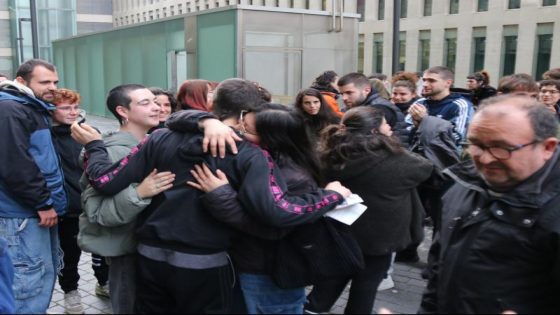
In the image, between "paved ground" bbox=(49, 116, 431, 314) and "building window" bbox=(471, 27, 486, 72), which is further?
"building window" bbox=(471, 27, 486, 72)

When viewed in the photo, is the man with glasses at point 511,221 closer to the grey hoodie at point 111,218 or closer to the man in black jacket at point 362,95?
the grey hoodie at point 111,218

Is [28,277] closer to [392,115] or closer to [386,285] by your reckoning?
[386,285]

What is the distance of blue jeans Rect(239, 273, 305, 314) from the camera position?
2705mm

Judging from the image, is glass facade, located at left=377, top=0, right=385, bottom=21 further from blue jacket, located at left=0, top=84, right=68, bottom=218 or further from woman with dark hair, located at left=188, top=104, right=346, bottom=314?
woman with dark hair, located at left=188, top=104, right=346, bottom=314

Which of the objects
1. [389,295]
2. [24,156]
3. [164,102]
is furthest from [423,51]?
[24,156]

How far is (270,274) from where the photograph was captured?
2680 mm

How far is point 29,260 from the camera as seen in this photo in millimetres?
3533

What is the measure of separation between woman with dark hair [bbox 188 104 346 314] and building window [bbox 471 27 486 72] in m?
30.1

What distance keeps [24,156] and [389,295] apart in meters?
3.20

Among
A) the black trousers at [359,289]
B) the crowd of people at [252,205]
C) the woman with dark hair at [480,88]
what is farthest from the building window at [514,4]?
the black trousers at [359,289]

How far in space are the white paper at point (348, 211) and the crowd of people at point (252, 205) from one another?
0.06 m

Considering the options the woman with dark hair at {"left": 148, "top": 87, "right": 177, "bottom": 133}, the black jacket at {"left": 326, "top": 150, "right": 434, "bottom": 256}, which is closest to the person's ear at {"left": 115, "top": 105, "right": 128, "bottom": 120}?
the black jacket at {"left": 326, "top": 150, "right": 434, "bottom": 256}

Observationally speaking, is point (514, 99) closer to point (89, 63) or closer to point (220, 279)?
point (220, 279)

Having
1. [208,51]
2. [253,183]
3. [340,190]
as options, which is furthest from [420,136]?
[208,51]
